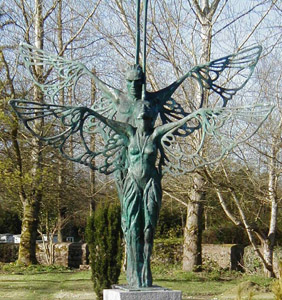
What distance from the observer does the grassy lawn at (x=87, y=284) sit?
14469 mm

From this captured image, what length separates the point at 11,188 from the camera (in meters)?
20.5

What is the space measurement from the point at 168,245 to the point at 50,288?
8.15m

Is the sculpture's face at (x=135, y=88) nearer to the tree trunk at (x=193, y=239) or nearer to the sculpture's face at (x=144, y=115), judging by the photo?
the sculpture's face at (x=144, y=115)

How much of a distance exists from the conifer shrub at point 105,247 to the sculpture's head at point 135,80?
7264 millimetres

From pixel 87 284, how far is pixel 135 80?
36.4 feet

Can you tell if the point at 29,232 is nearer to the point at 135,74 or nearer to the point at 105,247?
the point at 105,247

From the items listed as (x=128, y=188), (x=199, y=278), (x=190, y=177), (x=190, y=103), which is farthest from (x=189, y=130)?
(x=199, y=278)

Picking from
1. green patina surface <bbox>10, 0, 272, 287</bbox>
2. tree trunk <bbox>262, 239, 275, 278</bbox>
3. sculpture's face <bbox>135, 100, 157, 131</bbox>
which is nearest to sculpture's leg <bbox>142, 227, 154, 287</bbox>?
green patina surface <bbox>10, 0, 272, 287</bbox>

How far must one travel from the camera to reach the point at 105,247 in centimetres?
1348

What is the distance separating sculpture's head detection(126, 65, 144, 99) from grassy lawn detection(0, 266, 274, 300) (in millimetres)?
7405

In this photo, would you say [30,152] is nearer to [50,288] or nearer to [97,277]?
[50,288]

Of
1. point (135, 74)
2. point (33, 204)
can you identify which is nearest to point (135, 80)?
point (135, 74)

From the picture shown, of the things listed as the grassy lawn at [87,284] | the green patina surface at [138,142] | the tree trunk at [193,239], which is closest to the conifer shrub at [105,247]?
the grassy lawn at [87,284]

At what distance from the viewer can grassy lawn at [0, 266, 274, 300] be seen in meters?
14.5
